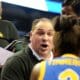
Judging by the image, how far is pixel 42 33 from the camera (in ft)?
10.00

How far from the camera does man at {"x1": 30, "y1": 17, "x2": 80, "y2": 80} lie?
2.00 metres

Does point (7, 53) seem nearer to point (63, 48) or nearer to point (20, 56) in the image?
point (20, 56)

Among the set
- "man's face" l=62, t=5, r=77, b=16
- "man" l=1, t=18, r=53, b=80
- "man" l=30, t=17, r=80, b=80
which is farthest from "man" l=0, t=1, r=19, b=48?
"man" l=30, t=17, r=80, b=80

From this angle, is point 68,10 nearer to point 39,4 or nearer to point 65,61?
point 65,61

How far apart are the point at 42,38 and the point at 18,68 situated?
1.19 ft

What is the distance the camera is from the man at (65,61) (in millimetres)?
1996

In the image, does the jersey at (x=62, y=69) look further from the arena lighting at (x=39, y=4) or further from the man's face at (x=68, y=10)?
the arena lighting at (x=39, y=4)

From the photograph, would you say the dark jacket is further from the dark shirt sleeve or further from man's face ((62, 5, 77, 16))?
man's face ((62, 5, 77, 16))

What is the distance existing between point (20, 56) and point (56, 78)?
3.07ft

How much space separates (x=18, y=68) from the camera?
9.27 feet

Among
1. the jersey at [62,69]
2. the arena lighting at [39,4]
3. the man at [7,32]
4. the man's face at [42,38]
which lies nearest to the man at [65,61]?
the jersey at [62,69]

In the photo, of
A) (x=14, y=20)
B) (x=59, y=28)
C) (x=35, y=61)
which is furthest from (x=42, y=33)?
(x=14, y=20)

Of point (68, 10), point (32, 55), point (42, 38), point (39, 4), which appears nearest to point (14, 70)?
point (32, 55)

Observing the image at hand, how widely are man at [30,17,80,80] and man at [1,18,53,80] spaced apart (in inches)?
31.3
